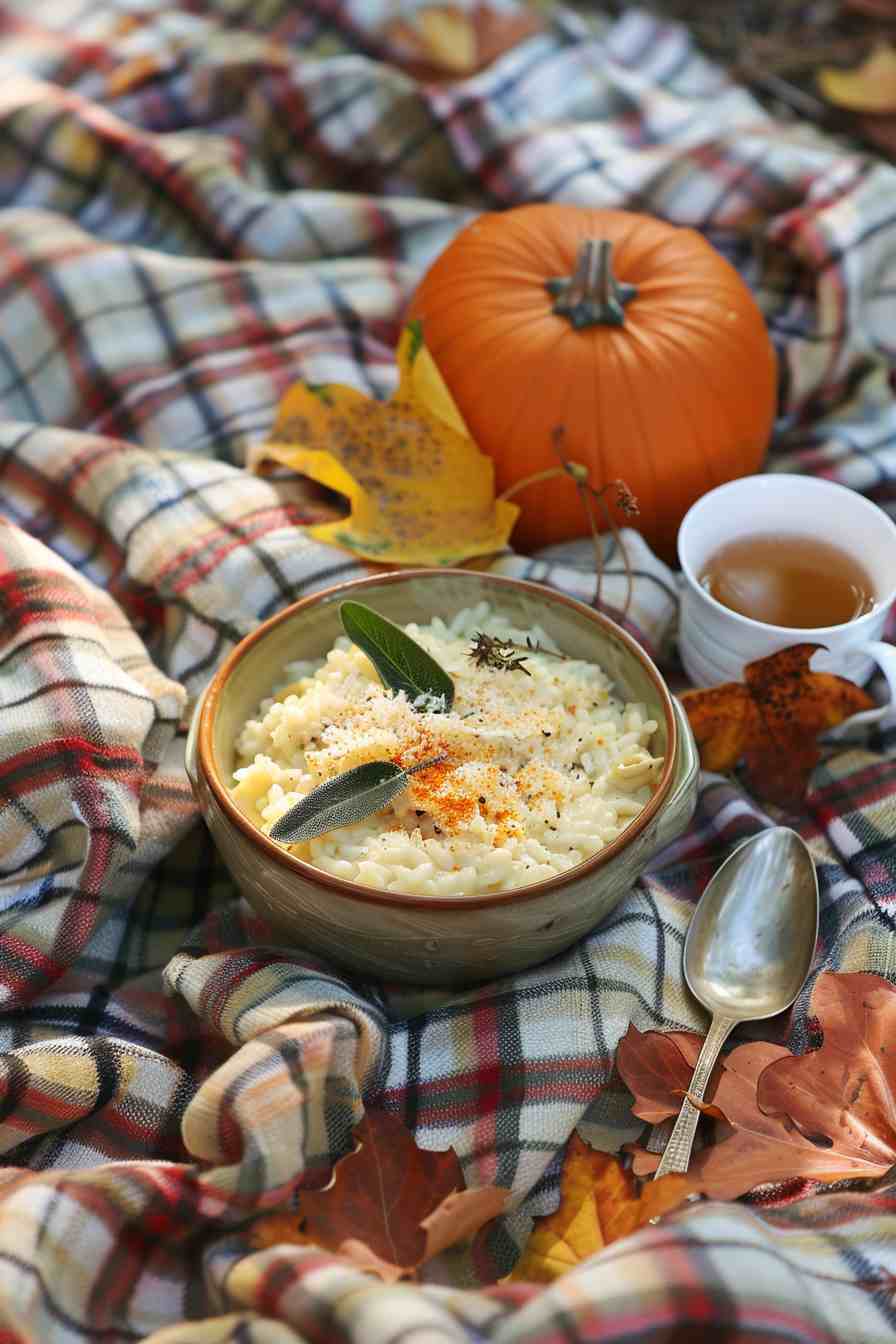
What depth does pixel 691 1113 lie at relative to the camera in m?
1.06

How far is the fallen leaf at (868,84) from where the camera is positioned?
208 centimetres

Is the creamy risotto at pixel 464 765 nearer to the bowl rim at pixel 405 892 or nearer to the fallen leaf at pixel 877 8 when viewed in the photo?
the bowl rim at pixel 405 892

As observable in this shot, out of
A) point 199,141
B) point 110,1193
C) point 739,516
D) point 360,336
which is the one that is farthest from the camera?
point 199,141

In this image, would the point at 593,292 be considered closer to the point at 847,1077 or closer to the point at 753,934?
the point at 753,934

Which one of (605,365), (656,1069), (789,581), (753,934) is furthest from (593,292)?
(656,1069)

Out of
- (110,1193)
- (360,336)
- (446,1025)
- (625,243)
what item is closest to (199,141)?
(360,336)

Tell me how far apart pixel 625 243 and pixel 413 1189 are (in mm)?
1165

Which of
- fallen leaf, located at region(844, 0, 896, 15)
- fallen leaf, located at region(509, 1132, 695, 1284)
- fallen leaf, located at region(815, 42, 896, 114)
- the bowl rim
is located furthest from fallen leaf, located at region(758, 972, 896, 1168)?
fallen leaf, located at region(844, 0, 896, 15)

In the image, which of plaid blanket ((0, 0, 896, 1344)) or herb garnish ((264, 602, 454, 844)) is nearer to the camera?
plaid blanket ((0, 0, 896, 1344))

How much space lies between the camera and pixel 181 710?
52.2 inches

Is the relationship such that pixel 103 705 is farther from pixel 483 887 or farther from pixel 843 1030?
pixel 843 1030

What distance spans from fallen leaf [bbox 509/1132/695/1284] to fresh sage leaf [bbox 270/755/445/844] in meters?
0.32

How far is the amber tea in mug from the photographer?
1.40 meters

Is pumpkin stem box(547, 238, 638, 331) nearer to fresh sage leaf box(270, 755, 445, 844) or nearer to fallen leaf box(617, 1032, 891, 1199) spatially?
fresh sage leaf box(270, 755, 445, 844)
